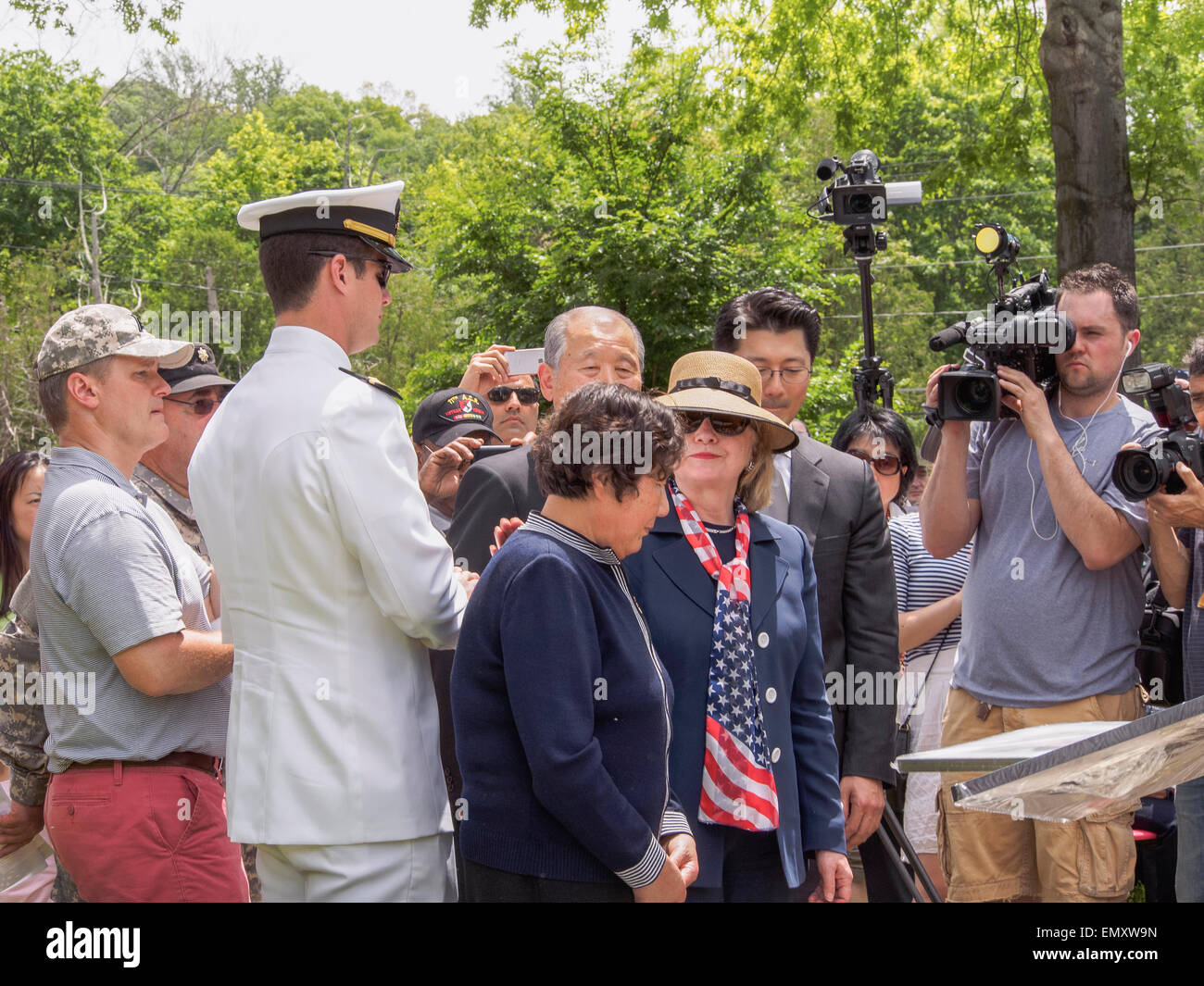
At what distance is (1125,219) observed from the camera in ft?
23.4

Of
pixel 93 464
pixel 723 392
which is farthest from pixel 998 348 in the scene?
pixel 93 464

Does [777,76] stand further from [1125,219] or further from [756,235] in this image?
[756,235]

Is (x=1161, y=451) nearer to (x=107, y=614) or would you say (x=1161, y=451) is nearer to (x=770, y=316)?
(x=770, y=316)

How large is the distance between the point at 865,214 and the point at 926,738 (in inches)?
84.0

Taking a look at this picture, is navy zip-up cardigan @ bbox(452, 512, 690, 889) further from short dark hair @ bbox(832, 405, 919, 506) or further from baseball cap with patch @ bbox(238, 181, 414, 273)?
short dark hair @ bbox(832, 405, 919, 506)

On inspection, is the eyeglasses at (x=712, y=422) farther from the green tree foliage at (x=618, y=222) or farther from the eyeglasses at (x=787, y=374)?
the green tree foliage at (x=618, y=222)

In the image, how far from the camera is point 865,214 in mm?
4988

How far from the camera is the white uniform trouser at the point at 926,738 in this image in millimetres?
4676

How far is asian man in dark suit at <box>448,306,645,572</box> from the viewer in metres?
3.11

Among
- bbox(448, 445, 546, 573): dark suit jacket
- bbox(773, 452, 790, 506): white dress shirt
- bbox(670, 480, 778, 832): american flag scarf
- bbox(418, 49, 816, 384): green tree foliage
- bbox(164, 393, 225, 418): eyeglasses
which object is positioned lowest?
bbox(670, 480, 778, 832): american flag scarf

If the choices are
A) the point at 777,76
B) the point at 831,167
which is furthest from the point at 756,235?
the point at 831,167

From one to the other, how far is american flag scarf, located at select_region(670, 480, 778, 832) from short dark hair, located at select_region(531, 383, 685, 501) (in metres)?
0.45

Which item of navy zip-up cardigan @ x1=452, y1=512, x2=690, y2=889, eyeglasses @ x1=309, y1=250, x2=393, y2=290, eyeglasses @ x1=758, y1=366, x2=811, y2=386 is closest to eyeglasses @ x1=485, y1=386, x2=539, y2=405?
eyeglasses @ x1=758, y1=366, x2=811, y2=386

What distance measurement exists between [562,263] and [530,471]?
1477cm
